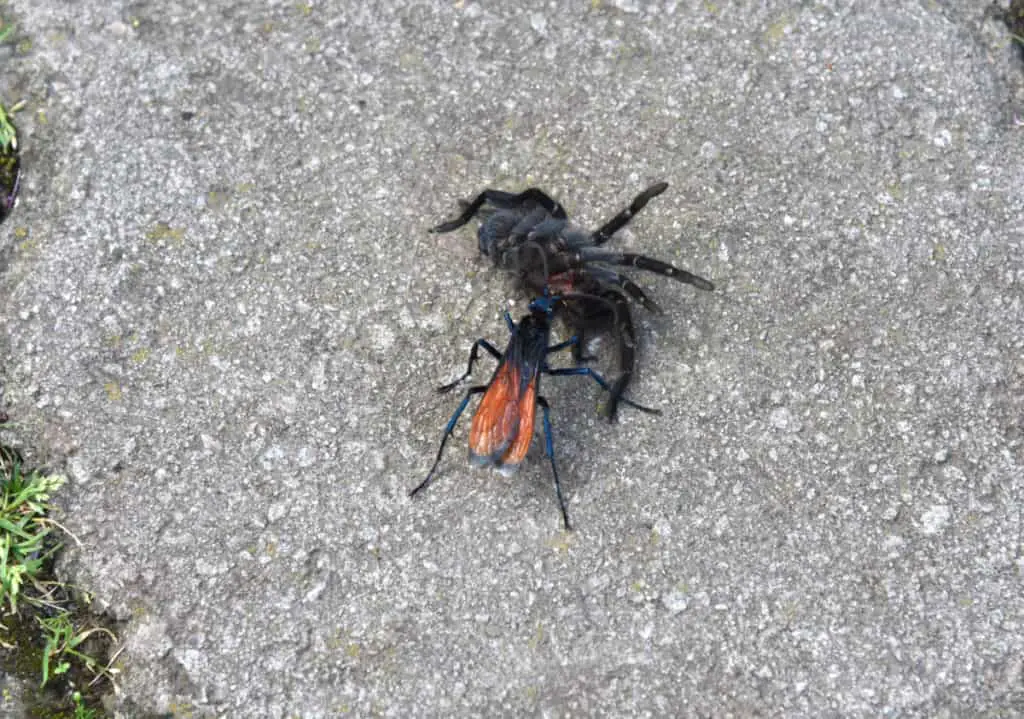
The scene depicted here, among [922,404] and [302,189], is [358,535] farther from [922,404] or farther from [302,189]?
[922,404]

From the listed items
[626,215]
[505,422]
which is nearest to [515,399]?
[505,422]

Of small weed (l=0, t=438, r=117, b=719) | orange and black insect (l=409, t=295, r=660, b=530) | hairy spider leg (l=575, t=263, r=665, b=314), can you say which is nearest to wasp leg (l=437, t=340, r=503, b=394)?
orange and black insect (l=409, t=295, r=660, b=530)

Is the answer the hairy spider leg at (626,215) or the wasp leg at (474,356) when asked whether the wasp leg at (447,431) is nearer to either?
the wasp leg at (474,356)

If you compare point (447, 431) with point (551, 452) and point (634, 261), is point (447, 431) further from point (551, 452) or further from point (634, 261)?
point (634, 261)

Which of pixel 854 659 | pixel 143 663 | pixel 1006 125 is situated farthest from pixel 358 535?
pixel 1006 125

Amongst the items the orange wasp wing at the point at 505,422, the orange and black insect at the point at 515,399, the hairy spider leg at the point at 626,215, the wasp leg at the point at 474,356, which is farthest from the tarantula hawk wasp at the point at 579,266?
the orange wasp wing at the point at 505,422

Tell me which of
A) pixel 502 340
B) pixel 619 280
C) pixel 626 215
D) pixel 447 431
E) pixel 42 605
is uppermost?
pixel 626 215

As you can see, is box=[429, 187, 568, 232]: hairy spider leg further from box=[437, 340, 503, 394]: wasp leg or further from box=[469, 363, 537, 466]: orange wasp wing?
box=[469, 363, 537, 466]: orange wasp wing
